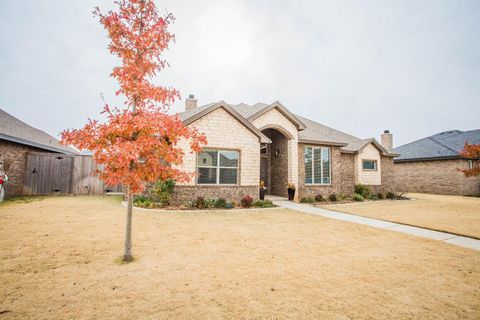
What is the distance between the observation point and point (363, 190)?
53.5 feet

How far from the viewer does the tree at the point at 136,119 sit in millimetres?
3599

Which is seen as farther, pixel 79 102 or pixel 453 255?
pixel 79 102

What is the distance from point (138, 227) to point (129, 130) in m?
3.96

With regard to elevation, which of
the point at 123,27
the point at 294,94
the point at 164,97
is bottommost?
the point at 164,97

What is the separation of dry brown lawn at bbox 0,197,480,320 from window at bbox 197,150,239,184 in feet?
16.9

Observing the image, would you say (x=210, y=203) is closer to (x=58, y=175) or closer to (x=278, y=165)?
(x=278, y=165)

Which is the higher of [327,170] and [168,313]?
[327,170]

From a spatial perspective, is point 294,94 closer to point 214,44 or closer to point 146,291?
point 214,44

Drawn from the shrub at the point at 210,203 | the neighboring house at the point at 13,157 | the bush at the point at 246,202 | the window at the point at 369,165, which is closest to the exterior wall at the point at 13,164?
the neighboring house at the point at 13,157

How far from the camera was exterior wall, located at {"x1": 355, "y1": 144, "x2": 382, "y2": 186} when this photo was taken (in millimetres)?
17516

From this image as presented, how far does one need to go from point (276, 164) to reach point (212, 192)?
6.47 m

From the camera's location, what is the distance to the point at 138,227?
6441 mm

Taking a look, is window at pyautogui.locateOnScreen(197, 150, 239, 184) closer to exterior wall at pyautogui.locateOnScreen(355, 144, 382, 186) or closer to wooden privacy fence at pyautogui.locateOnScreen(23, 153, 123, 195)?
wooden privacy fence at pyautogui.locateOnScreen(23, 153, 123, 195)

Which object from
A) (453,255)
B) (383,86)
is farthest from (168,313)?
(383,86)
